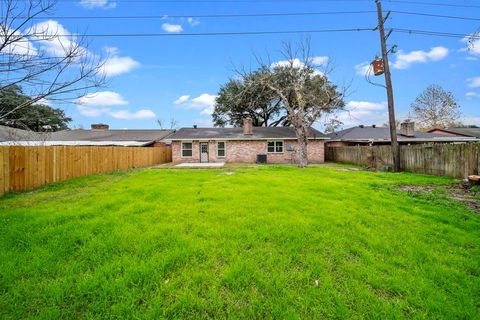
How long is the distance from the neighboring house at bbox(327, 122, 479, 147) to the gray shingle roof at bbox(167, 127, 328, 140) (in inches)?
151

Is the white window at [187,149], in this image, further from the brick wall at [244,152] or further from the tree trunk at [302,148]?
the tree trunk at [302,148]

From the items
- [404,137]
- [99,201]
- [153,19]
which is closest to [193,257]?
[99,201]

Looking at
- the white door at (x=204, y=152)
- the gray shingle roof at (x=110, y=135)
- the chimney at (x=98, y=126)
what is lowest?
the white door at (x=204, y=152)

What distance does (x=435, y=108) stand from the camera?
1551 inches

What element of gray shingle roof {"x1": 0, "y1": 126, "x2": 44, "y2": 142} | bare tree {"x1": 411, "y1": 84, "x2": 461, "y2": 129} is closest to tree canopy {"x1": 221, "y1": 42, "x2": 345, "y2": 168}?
gray shingle roof {"x1": 0, "y1": 126, "x2": 44, "y2": 142}

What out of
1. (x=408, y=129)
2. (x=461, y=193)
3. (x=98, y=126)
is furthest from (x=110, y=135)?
(x=408, y=129)

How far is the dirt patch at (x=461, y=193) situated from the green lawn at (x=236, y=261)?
38.3 inches

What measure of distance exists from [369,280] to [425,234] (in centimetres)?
203

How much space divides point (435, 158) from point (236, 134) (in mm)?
15609

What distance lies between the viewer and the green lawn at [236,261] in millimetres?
2576

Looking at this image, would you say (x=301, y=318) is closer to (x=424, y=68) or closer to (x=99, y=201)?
(x=99, y=201)

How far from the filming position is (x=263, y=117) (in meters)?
35.0

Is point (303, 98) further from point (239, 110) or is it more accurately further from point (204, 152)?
point (239, 110)

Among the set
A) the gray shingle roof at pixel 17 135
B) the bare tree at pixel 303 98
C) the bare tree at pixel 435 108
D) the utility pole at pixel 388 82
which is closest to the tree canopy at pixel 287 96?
the bare tree at pixel 303 98
